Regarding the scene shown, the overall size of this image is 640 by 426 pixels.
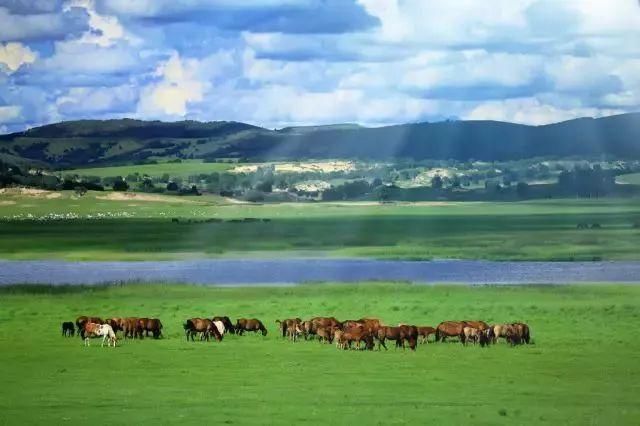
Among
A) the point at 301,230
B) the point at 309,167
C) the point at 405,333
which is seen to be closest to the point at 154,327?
the point at 405,333

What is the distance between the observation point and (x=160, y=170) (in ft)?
390

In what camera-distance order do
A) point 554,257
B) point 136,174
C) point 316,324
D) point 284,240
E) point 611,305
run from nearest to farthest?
point 316,324
point 611,305
point 554,257
point 284,240
point 136,174

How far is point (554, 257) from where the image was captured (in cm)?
6172

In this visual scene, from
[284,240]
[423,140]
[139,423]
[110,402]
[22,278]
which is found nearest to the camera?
[139,423]

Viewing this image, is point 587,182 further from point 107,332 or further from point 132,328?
point 107,332

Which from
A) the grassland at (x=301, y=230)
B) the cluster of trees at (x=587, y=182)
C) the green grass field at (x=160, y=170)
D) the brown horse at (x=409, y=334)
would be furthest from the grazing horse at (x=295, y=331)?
the cluster of trees at (x=587, y=182)

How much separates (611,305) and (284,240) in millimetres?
37800

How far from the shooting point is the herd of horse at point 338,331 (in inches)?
1001

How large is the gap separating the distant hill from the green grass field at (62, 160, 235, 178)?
→ 11428 millimetres

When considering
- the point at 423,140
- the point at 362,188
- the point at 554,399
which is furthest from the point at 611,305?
the point at 423,140

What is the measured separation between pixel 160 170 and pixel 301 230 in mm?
43218

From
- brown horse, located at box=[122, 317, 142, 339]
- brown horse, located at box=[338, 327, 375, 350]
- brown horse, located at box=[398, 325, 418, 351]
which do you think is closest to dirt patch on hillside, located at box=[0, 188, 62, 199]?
brown horse, located at box=[122, 317, 142, 339]

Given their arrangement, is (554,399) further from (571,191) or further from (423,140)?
(423,140)

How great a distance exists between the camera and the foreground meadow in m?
18.3
